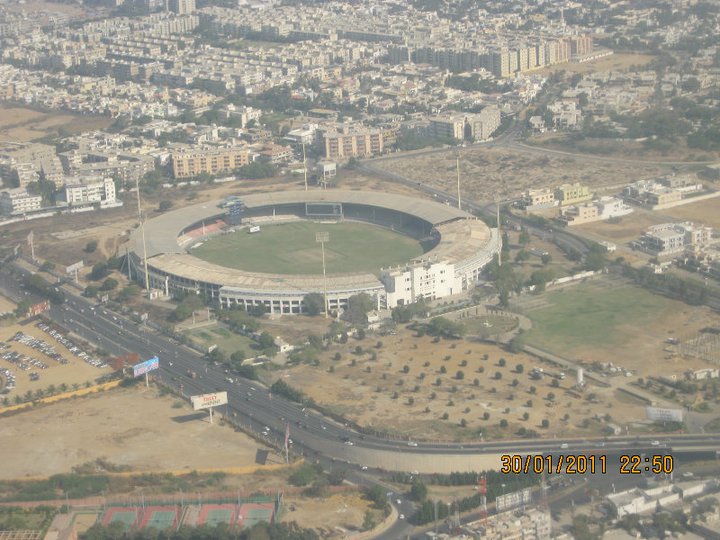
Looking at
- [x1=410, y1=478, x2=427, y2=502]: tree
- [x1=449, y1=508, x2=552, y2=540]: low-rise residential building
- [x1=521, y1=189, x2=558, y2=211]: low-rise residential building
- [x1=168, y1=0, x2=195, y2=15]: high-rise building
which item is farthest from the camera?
[x1=168, y1=0, x2=195, y2=15]: high-rise building

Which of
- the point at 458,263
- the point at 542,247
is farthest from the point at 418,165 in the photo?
the point at 458,263

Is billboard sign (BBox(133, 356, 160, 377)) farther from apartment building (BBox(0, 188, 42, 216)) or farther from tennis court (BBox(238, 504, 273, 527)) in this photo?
apartment building (BBox(0, 188, 42, 216))

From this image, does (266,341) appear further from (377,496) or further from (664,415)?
(664,415)

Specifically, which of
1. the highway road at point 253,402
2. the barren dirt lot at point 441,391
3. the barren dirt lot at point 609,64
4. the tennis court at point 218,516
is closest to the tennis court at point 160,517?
the tennis court at point 218,516

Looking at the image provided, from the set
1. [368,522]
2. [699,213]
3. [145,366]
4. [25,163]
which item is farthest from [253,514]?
[25,163]

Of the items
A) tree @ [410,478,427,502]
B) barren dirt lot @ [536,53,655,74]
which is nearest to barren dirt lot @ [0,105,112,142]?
barren dirt lot @ [536,53,655,74]

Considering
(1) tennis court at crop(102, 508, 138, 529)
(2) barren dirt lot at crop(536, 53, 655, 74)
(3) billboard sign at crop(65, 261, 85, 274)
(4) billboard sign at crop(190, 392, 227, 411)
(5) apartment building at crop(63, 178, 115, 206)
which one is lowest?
(1) tennis court at crop(102, 508, 138, 529)

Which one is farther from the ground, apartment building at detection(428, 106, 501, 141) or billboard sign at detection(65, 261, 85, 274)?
apartment building at detection(428, 106, 501, 141)

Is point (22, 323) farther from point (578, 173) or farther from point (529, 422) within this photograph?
point (578, 173)
